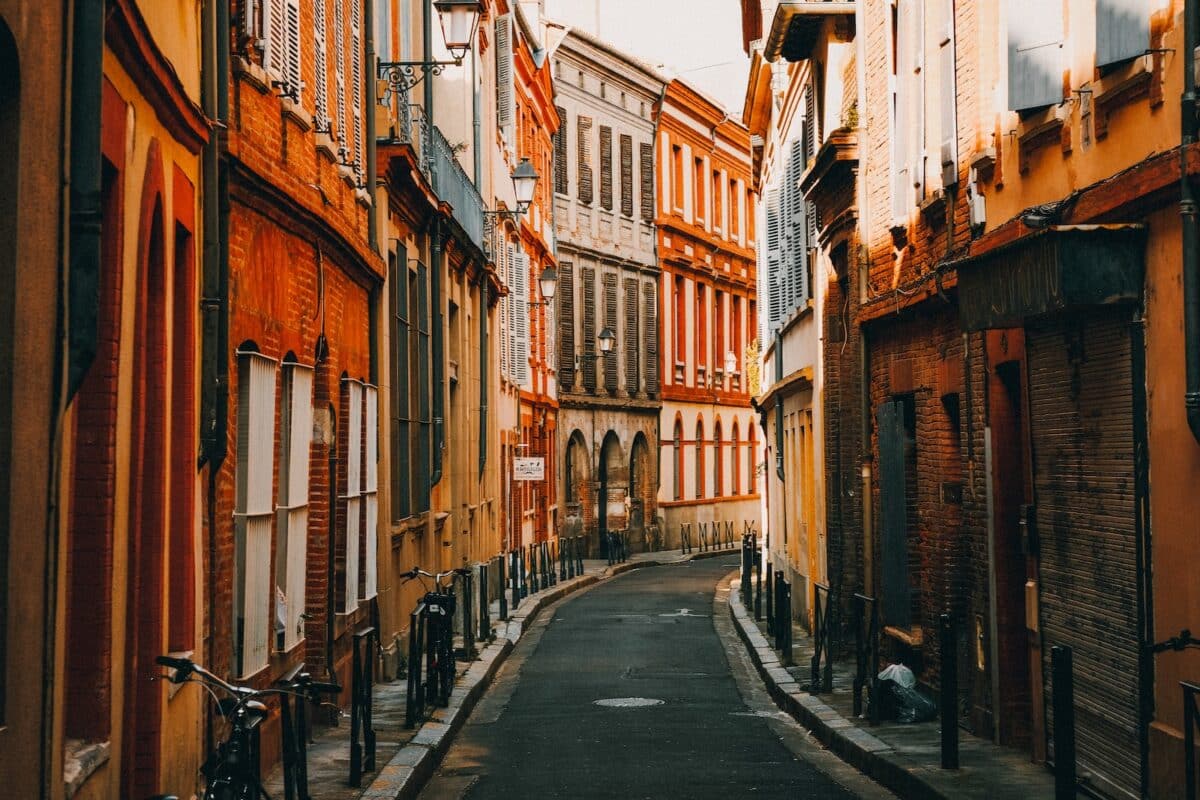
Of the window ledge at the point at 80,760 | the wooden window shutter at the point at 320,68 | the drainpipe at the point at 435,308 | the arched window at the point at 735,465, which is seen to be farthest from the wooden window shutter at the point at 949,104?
the arched window at the point at 735,465

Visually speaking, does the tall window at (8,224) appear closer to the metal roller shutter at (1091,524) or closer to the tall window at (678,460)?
the metal roller shutter at (1091,524)

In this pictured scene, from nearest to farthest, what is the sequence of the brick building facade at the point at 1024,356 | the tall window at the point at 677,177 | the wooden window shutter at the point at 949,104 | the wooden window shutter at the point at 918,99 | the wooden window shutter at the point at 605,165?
the brick building facade at the point at 1024,356 → the wooden window shutter at the point at 949,104 → the wooden window shutter at the point at 918,99 → the wooden window shutter at the point at 605,165 → the tall window at the point at 677,177

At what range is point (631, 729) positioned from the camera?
15539 mm

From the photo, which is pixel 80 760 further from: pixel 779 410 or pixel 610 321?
pixel 610 321

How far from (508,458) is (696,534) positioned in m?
18.9

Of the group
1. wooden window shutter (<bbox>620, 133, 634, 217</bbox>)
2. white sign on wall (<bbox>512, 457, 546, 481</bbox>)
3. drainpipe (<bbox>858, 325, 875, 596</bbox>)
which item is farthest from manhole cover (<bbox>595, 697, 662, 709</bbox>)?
wooden window shutter (<bbox>620, 133, 634, 217</bbox>)

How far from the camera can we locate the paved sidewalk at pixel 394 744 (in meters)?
11.4

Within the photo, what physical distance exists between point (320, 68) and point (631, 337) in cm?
3454

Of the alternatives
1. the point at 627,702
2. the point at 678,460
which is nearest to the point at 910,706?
the point at 627,702

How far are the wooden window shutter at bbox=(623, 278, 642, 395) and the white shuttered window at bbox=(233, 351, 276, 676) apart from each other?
36.9 m

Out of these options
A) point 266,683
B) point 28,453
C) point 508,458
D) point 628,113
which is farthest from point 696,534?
point 28,453

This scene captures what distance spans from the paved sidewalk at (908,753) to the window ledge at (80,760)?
17.0 feet

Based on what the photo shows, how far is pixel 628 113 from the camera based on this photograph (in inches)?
1928

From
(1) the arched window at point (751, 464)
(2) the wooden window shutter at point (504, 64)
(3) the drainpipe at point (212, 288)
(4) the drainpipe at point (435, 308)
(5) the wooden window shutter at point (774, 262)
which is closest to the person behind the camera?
(3) the drainpipe at point (212, 288)
